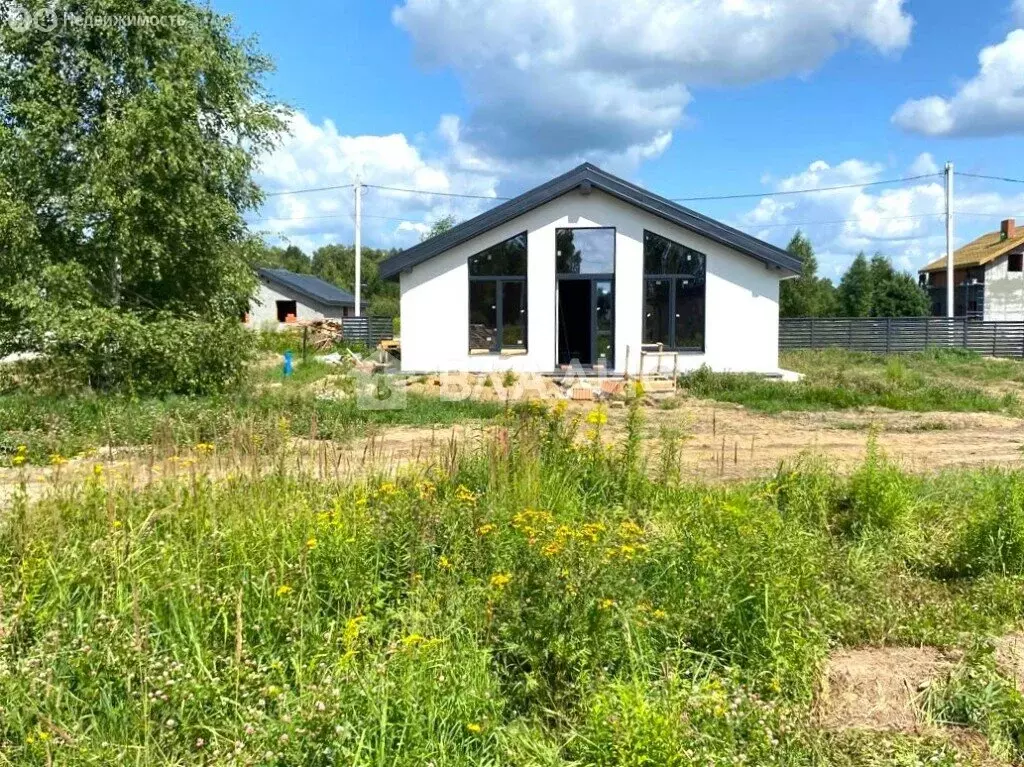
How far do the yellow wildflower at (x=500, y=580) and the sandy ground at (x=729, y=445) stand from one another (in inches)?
72.8

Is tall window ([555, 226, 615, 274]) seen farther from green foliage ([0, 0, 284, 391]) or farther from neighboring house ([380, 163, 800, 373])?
green foliage ([0, 0, 284, 391])

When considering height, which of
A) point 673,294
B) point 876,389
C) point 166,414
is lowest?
point 166,414

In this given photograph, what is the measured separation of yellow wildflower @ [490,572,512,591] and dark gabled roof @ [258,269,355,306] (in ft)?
140

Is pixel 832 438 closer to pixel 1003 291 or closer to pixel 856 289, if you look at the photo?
pixel 856 289

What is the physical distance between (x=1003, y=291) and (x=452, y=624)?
56.5 m

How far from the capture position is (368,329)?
3316 cm

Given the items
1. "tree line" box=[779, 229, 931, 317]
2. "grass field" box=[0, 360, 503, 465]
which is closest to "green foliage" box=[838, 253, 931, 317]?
"tree line" box=[779, 229, 931, 317]

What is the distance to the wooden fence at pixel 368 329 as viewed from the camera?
3300cm

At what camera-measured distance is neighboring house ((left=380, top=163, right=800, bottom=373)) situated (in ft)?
66.3

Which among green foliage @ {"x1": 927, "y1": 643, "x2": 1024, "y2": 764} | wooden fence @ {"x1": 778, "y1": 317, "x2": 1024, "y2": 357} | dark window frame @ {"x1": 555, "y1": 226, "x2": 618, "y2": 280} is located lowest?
green foliage @ {"x1": 927, "y1": 643, "x2": 1024, "y2": 764}

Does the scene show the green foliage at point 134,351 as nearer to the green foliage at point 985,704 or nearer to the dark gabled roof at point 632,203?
the dark gabled roof at point 632,203

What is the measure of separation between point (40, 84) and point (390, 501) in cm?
1150

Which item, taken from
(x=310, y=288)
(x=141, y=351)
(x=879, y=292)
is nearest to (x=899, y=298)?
(x=879, y=292)

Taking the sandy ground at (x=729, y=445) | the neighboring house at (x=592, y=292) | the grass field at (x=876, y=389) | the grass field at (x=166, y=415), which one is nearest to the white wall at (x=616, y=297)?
the neighboring house at (x=592, y=292)
